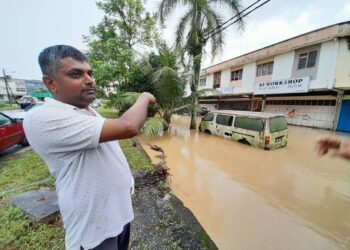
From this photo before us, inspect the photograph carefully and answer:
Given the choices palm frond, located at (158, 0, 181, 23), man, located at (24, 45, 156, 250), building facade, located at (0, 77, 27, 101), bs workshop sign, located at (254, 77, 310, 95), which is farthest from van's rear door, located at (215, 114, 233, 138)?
building facade, located at (0, 77, 27, 101)

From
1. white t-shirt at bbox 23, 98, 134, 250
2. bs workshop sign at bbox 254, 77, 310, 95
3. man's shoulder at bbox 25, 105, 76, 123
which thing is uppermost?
bs workshop sign at bbox 254, 77, 310, 95

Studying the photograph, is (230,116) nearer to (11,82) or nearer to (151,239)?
(151,239)

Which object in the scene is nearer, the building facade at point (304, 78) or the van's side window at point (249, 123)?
the van's side window at point (249, 123)

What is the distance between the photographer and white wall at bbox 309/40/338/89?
10742mm

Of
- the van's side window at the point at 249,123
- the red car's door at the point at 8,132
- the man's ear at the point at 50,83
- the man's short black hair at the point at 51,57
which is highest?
the man's short black hair at the point at 51,57

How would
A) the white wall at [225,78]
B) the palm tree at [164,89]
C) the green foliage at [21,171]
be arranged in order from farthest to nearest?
1. the white wall at [225,78]
2. the palm tree at [164,89]
3. the green foliage at [21,171]

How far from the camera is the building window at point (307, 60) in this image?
11.8 m

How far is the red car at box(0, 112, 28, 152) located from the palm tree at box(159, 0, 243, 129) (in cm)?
758

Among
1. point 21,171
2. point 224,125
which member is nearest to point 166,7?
point 224,125

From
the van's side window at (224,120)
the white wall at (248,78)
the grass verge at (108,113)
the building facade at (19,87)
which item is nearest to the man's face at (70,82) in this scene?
the van's side window at (224,120)

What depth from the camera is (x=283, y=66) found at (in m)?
13.5

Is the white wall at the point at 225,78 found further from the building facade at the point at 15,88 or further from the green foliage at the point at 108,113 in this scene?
the building facade at the point at 15,88

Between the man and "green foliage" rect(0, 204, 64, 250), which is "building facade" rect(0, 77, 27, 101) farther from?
the man

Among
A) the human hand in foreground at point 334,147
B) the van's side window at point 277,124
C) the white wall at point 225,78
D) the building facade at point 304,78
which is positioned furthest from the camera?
the white wall at point 225,78
